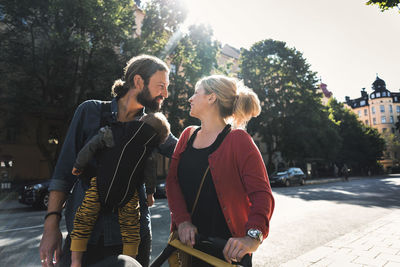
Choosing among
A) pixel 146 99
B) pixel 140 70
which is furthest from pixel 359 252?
pixel 140 70

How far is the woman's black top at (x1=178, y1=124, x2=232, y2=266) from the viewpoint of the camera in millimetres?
1657

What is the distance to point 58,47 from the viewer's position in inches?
580

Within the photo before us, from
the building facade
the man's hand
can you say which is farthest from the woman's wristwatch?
the building facade

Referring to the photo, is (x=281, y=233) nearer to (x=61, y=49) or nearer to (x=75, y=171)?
(x=75, y=171)

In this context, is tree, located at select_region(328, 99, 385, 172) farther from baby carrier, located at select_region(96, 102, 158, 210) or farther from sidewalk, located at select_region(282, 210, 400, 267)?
baby carrier, located at select_region(96, 102, 158, 210)

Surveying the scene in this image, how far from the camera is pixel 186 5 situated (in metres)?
21.3

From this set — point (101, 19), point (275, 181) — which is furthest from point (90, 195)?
point (275, 181)

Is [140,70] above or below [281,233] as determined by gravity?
above

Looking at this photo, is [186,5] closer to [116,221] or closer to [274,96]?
[274,96]

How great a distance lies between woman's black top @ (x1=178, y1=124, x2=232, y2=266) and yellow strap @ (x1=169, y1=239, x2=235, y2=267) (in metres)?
0.28

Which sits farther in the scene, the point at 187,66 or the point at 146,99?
the point at 187,66

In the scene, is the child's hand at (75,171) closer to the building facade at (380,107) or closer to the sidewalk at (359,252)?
the sidewalk at (359,252)

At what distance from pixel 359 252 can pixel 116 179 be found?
467cm

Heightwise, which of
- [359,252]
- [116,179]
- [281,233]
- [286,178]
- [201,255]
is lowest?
[286,178]
